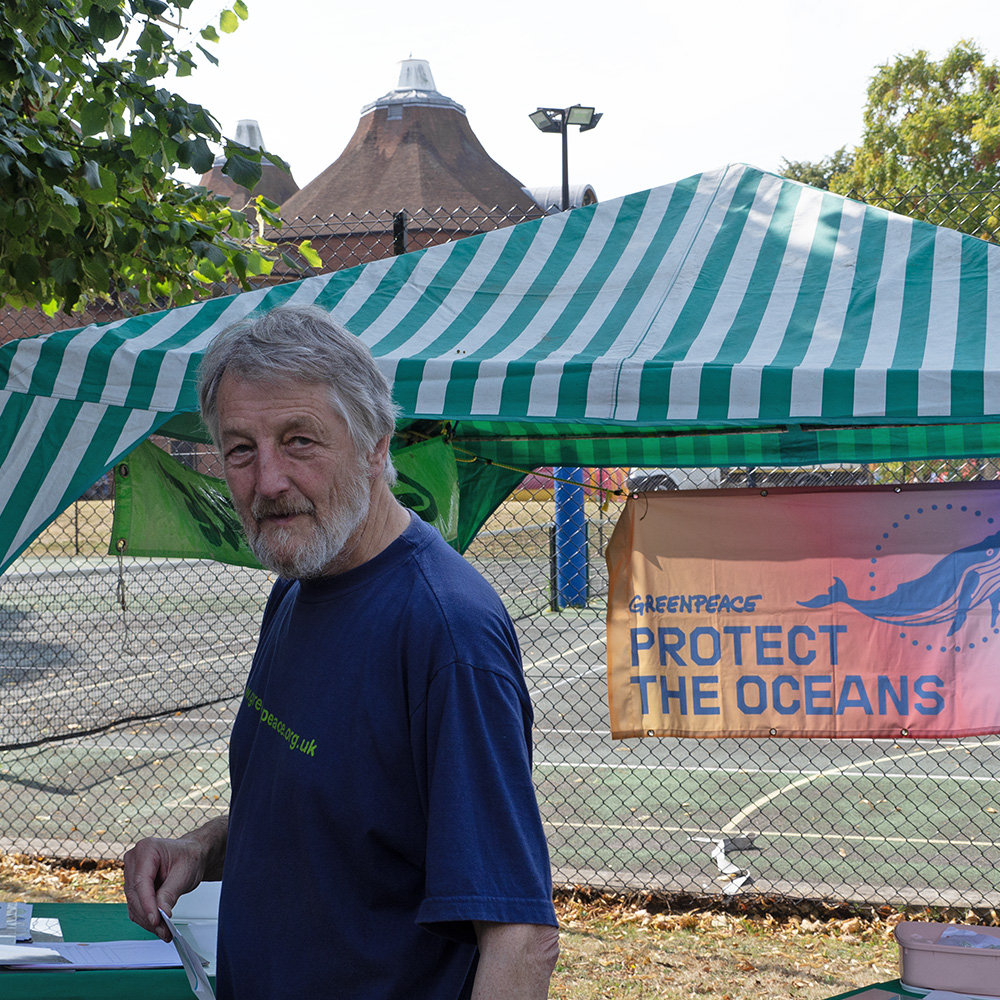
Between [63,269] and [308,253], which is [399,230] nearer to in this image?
[308,253]

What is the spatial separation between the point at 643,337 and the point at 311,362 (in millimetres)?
1566

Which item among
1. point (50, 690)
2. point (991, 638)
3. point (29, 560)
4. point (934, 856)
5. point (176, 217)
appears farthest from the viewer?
point (29, 560)

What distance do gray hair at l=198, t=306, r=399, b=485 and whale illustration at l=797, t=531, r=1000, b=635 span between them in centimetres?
253

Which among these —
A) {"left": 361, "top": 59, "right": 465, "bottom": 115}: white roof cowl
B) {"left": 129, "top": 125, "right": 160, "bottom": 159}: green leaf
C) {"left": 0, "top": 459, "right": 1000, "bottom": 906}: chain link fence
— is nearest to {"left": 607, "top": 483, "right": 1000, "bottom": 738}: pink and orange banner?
{"left": 0, "top": 459, "right": 1000, "bottom": 906}: chain link fence

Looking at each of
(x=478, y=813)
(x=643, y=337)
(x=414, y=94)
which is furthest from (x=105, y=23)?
(x=414, y=94)

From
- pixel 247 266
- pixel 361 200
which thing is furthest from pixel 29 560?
pixel 361 200

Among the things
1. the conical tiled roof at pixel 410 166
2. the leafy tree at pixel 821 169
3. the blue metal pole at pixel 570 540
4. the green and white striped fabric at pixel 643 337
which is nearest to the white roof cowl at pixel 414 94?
the conical tiled roof at pixel 410 166

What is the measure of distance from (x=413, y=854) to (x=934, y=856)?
5222 mm

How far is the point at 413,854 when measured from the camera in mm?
1371

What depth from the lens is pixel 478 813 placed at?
1266 mm

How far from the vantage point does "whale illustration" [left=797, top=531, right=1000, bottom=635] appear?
3.48 meters

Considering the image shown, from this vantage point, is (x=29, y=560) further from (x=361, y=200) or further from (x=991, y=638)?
(x=361, y=200)

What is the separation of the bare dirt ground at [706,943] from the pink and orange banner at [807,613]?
129cm

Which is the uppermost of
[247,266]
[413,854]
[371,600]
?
[247,266]
